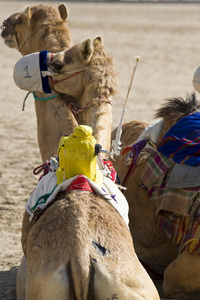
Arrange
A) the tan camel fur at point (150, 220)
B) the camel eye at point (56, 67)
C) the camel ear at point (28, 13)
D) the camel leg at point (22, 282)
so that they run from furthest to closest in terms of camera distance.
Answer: the camel ear at point (28, 13) → the tan camel fur at point (150, 220) → the camel eye at point (56, 67) → the camel leg at point (22, 282)

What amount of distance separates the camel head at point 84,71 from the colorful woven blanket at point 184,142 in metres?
0.63

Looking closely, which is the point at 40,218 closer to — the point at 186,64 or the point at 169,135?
the point at 169,135

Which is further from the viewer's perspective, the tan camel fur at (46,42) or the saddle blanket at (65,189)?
the tan camel fur at (46,42)

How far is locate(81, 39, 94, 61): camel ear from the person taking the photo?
4202 mm

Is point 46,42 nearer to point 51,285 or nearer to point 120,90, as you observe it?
point 51,285

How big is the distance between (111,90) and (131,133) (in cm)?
146

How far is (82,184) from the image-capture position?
3.48 m

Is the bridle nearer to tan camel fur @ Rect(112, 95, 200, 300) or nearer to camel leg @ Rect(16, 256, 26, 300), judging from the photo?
tan camel fur @ Rect(112, 95, 200, 300)

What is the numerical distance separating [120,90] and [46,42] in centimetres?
919

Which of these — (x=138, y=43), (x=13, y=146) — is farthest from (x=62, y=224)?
(x=138, y=43)

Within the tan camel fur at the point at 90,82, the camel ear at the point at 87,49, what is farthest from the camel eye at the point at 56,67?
the camel ear at the point at 87,49

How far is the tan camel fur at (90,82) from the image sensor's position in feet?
13.8

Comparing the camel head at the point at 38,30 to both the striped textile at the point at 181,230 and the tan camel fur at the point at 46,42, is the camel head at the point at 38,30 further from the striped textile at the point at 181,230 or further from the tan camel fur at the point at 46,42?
the striped textile at the point at 181,230

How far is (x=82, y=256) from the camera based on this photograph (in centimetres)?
302
